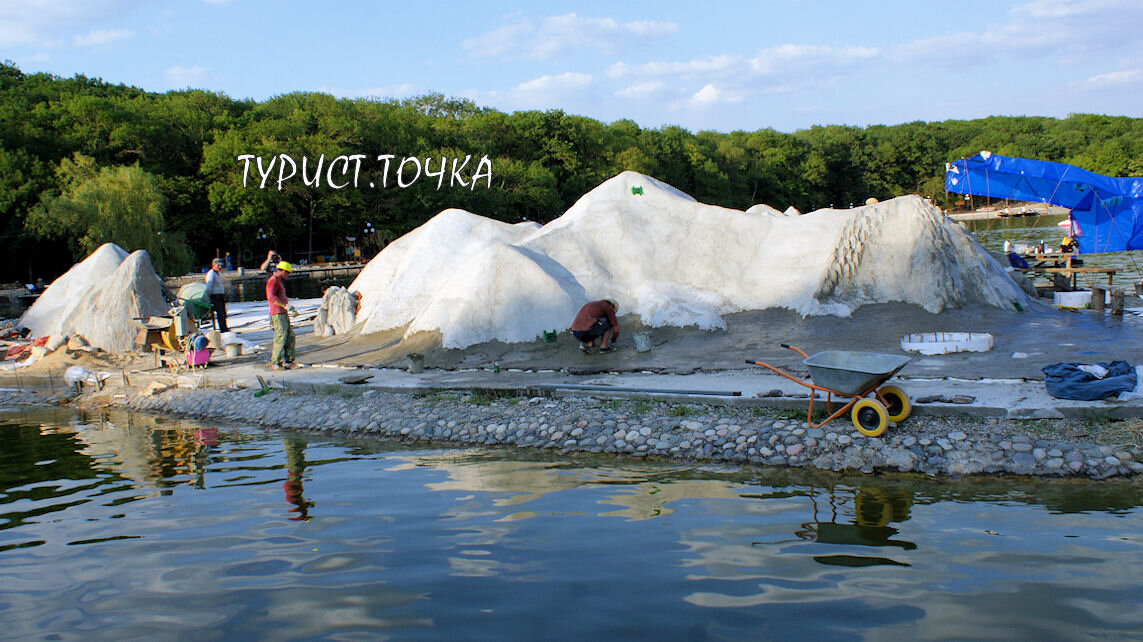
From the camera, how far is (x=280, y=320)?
14430 millimetres

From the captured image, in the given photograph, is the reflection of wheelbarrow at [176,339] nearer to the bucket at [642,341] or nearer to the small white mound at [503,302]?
the small white mound at [503,302]

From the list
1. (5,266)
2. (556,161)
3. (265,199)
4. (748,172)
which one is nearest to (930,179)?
(748,172)

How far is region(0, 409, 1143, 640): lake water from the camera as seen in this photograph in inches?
204

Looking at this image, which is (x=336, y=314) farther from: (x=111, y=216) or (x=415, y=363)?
(x=111, y=216)

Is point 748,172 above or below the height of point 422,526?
above

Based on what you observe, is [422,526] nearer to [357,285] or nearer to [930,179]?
[357,285]

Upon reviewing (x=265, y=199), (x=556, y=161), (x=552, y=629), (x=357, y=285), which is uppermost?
(x=556, y=161)

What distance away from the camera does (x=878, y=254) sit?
15.0 metres

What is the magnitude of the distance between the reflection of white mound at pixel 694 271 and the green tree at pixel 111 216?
32521 mm

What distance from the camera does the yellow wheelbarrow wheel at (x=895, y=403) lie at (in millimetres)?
8766

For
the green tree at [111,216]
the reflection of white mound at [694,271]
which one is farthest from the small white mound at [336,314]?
the green tree at [111,216]

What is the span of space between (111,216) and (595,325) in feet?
127

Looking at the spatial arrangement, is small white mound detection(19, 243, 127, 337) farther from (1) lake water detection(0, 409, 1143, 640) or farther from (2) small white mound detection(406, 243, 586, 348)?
(1) lake water detection(0, 409, 1143, 640)

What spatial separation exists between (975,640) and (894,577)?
36.4 inches
